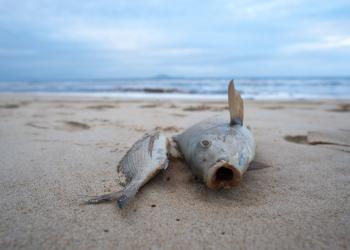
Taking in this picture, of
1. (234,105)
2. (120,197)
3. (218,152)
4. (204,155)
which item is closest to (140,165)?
(120,197)

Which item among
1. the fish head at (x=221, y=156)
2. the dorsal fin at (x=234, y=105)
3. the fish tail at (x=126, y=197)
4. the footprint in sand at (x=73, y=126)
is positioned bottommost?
the fish tail at (x=126, y=197)

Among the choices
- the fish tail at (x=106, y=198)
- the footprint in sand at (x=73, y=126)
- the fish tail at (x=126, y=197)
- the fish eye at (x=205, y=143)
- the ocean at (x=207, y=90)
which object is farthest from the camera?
the ocean at (x=207, y=90)

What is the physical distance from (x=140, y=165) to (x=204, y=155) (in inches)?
21.5

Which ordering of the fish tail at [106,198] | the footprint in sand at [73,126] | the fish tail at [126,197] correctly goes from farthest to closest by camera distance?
the footprint in sand at [73,126] → the fish tail at [106,198] → the fish tail at [126,197]

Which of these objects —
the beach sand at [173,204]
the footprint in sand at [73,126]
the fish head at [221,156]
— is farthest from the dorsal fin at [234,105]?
the footprint in sand at [73,126]

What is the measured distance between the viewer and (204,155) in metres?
2.08

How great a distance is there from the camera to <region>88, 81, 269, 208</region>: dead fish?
1864mm

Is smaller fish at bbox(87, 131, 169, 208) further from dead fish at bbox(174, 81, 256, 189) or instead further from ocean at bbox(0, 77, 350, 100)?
ocean at bbox(0, 77, 350, 100)

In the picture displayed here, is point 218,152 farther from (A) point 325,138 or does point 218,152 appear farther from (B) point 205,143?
(A) point 325,138

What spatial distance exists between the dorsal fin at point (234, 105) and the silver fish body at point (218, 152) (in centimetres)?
7

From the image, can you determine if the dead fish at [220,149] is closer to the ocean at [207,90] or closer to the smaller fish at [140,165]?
the smaller fish at [140,165]

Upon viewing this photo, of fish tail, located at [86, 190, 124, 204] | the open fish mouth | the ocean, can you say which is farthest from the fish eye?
the ocean

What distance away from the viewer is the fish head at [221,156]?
1867 millimetres

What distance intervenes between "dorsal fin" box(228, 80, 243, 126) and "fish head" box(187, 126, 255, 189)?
16cm
